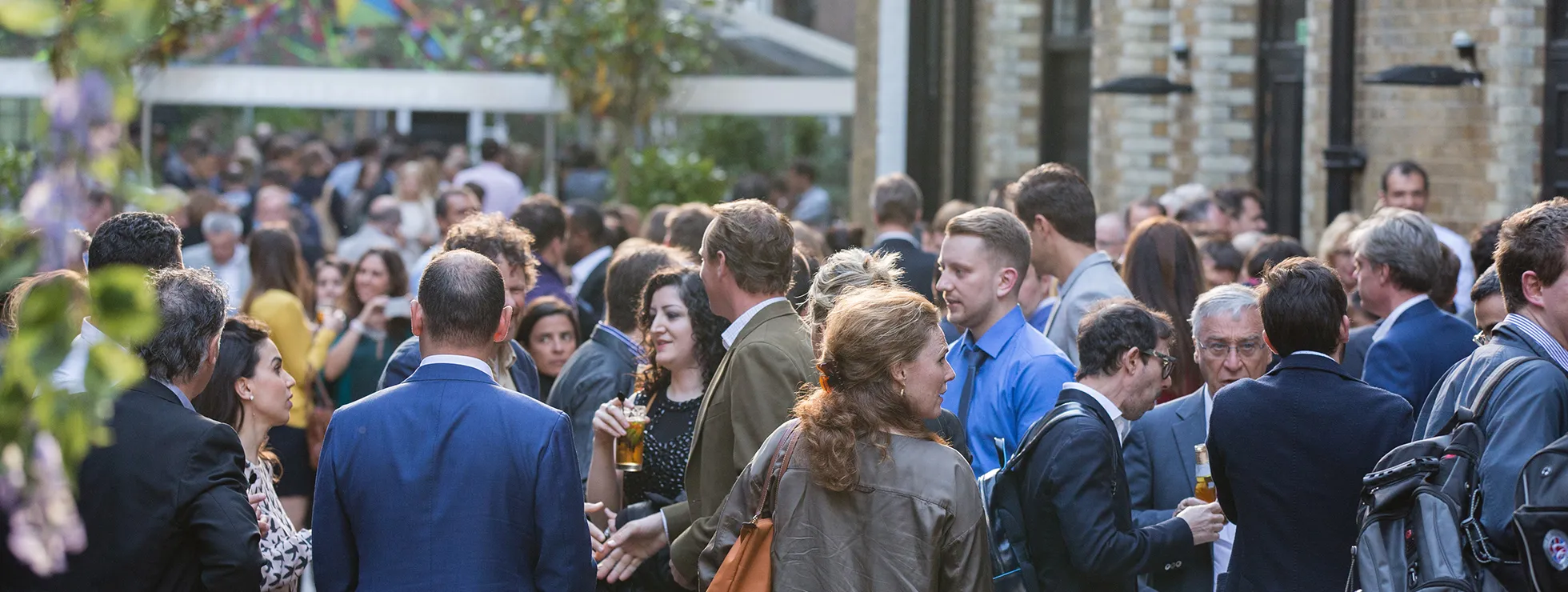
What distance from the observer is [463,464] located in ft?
11.1

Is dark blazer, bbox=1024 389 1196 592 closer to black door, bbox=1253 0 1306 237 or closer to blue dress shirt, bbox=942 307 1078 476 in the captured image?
blue dress shirt, bbox=942 307 1078 476

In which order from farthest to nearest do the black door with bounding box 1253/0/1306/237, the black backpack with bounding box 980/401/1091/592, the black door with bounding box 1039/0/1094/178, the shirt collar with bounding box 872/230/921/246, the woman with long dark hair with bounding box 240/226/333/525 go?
the black door with bounding box 1039/0/1094/178
the black door with bounding box 1253/0/1306/237
the shirt collar with bounding box 872/230/921/246
the woman with long dark hair with bounding box 240/226/333/525
the black backpack with bounding box 980/401/1091/592

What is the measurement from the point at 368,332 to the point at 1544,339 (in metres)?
5.02

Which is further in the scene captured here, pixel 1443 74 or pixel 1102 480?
Answer: pixel 1443 74

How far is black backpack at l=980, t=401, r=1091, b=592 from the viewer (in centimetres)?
378

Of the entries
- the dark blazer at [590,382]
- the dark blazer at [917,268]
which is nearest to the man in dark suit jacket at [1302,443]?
the dark blazer at [590,382]

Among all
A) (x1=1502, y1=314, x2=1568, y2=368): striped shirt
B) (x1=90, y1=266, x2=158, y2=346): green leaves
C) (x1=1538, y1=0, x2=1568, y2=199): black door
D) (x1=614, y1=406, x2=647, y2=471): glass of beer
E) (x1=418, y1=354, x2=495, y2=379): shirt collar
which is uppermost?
(x1=1538, y1=0, x2=1568, y2=199): black door

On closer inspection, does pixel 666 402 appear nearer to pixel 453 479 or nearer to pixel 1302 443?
pixel 453 479

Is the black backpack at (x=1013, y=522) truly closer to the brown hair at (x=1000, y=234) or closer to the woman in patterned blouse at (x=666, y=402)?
the brown hair at (x=1000, y=234)

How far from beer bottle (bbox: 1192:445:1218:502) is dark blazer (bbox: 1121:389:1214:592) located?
7 cm

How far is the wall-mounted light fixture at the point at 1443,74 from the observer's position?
26.9ft

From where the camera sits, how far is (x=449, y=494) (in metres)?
3.40

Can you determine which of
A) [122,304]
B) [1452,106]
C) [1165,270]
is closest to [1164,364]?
[1165,270]

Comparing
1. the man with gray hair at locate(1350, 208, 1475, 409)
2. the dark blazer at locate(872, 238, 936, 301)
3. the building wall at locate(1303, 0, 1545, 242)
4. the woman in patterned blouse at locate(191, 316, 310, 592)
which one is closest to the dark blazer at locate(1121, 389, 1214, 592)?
the man with gray hair at locate(1350, 208, 1475, 409)
